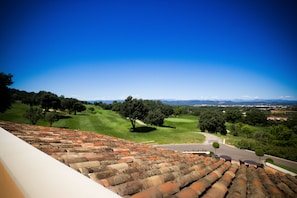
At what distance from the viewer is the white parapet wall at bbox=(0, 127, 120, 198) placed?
53.9 inches

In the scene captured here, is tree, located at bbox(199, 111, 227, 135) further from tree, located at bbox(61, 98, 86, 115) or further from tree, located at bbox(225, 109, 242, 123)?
tree, located at bbox(61, 98, 86, 115)

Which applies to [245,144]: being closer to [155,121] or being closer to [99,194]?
[155,121]

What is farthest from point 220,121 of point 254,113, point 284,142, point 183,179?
point 183,179

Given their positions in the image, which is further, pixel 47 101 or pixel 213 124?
pixel 213 124

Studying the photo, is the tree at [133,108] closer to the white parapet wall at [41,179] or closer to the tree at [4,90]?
the tree at [4,90]

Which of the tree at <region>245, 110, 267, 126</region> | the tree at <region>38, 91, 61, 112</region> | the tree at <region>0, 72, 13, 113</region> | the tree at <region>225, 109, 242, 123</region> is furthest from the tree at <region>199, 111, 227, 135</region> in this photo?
the tree at <region>0, 72, 13, 113</region>

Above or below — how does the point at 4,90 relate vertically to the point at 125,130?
above

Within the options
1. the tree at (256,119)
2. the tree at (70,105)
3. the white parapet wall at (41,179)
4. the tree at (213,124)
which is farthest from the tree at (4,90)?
the tree at (256,119)

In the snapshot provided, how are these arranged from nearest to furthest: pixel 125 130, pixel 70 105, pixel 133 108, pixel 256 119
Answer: pixel 133 108 < pixel 125 130 < pixel 70 105 < pixel 256 119

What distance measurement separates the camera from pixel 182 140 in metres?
38.1

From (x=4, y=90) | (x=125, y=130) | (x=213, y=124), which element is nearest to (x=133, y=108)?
(x=125, y=130)

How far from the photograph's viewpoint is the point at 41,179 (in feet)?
5.17

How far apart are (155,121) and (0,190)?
50.3 metres

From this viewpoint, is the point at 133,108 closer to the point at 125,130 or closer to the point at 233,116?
the point at 125,130
